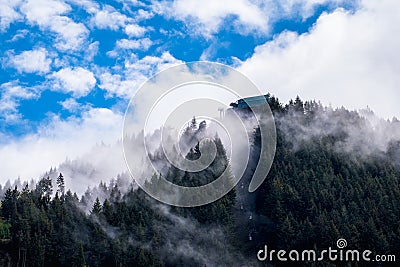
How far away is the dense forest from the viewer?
61.0 meters

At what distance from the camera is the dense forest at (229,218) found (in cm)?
6097

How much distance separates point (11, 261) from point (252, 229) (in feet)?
112

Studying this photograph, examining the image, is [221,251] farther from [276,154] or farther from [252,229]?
[276,154]

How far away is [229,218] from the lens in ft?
230

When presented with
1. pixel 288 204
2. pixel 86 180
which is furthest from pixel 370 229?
pixel 86 180

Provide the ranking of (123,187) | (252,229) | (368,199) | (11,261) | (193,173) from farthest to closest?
(123,187) < (193,173) < (252,229) < (368,199) < (11,261)

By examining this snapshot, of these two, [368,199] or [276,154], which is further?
[276,154]

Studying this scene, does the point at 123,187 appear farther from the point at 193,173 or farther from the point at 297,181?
the point at 297,181

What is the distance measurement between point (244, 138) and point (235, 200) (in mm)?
19863

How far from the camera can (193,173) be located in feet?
259

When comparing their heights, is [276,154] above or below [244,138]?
below

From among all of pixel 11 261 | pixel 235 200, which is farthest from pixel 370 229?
pixel 11 261

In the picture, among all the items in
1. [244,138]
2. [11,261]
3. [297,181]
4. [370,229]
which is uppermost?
[244,138]

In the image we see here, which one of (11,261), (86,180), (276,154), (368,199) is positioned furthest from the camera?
(86,180)
